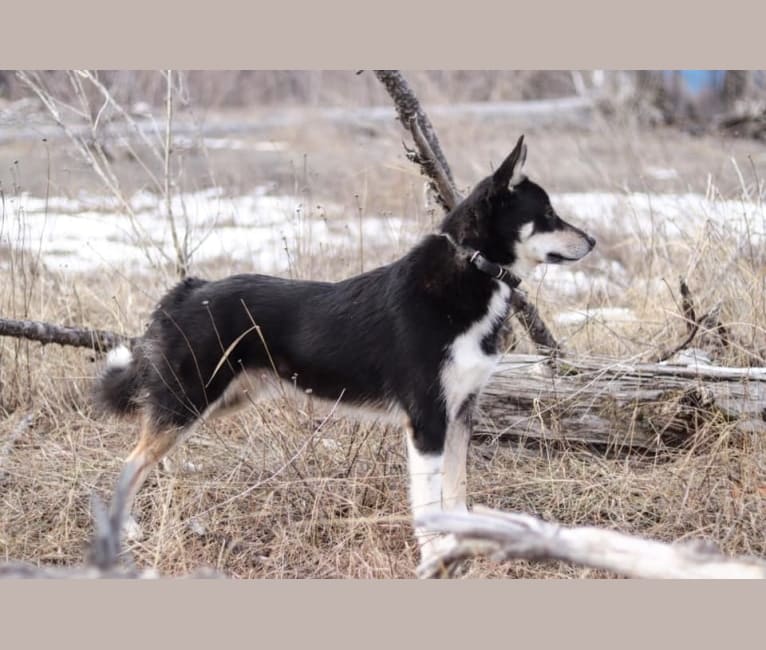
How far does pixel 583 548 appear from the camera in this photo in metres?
2.36

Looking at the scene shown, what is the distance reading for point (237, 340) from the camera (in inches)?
145

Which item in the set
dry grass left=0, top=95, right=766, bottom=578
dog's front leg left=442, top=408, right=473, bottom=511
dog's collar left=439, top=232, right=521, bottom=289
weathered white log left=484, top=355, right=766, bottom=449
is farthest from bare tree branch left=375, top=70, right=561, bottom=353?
dog's front leg left=442, top=408, right=473, bottom=511

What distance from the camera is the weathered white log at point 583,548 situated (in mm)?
2301

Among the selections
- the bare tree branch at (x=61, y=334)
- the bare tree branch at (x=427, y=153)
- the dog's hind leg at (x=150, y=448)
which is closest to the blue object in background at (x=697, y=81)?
the bare tree branch at (x=427, y=153)

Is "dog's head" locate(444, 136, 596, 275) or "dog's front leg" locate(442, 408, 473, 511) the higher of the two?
"dog's head" locate(444, 136, 596, 275)

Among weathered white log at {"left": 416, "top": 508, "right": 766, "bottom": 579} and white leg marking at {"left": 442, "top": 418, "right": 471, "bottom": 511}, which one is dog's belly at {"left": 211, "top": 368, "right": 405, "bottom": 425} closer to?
white leg marking at {"left": 442, "top": 418, "right": 471, "bottom": 511}

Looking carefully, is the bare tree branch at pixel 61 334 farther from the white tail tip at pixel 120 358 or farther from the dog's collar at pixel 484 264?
the dog's collar at pixel 484 264

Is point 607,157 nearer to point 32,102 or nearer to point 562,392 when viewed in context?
point 32,102

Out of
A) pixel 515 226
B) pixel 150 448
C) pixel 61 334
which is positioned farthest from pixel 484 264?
pixel 61 334

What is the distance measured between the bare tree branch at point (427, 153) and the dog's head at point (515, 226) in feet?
1.64

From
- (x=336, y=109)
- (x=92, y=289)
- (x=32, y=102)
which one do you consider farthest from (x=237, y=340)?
(x=336, y=109)

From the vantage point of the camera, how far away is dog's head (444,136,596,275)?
144 inches

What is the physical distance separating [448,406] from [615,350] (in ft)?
5.61

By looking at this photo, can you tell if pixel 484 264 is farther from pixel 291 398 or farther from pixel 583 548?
pixel 583 548
